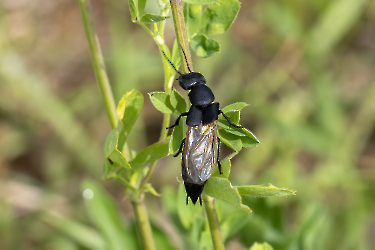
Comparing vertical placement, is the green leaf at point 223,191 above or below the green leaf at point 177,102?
below

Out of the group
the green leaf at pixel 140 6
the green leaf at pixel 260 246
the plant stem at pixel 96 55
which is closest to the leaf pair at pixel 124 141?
the plant stem at pixel 96 55

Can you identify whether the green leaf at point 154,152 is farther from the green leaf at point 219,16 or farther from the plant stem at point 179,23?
the green leaf at point 219,16

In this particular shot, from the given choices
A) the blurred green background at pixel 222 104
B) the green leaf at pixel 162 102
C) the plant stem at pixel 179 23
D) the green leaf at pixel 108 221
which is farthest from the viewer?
the blurred green background at pixel 222 104

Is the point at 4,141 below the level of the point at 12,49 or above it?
below

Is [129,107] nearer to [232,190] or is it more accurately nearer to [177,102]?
[177,102]

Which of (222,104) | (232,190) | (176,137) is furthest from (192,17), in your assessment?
(222,104)

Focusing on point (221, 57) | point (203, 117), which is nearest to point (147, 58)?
point (221, 57)

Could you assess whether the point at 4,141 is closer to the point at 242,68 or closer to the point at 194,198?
the point at 242,68
